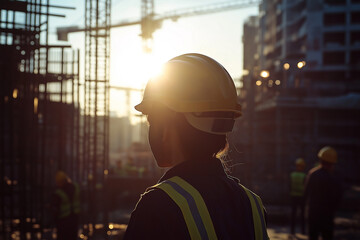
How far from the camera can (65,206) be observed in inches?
431

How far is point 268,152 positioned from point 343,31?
1881 cm

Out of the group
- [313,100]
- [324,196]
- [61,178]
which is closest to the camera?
[324,196]

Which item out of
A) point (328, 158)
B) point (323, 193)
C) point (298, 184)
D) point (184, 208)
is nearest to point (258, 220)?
point (184, 208)

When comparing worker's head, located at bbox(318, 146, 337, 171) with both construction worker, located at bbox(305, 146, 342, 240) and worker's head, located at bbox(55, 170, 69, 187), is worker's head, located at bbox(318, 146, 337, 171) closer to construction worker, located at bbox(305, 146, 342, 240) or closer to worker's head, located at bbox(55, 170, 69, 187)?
construction worker, located at bbox(305, 146, 342, 240)

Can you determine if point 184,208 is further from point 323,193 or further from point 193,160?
point 323,193

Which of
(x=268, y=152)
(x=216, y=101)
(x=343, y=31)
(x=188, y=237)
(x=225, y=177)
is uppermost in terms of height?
(x=343, y=31)

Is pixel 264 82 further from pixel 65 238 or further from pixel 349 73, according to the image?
pixel 349 73

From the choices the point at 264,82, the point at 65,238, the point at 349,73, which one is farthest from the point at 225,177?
the point at 349,73

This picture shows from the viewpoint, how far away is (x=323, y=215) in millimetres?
9445

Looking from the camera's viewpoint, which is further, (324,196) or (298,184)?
(298,184)

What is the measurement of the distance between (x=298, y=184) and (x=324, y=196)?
18.1ft

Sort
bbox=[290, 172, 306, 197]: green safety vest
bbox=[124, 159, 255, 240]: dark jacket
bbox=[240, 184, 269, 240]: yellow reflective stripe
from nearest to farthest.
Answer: bbox=[124, 159, 255, 240]: dark jacket → bbox=[240, 184, 269, 240]: yellow reflective stripe → bbox=[290, 172, 306, 197]: green safety vest

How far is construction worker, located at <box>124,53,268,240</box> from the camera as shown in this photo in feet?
5.62

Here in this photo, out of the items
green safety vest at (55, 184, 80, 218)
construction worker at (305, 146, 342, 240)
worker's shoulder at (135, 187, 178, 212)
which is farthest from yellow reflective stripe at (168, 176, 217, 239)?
green safety vest at (55, 184, 80, 218)
